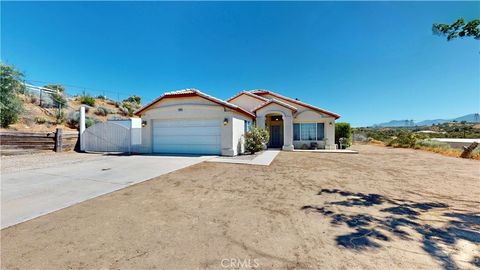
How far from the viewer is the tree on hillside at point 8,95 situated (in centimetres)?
1384

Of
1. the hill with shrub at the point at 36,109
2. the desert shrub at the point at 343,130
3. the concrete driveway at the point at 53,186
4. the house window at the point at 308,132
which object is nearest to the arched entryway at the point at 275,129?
the house window at the point at 308,132

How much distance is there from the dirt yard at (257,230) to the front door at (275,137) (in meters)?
13.7

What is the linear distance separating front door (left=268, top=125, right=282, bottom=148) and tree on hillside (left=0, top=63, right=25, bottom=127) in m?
20.8

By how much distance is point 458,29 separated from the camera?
4.50 m

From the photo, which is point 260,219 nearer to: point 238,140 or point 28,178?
point 28,178

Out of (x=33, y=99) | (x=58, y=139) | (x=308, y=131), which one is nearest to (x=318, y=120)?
(x=308, y=131)

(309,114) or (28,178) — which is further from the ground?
(309,114)

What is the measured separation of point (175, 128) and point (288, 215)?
1166 centimetres

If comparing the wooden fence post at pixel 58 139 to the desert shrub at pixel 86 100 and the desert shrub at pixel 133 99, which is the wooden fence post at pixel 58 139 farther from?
the desert shrub at pixel 133 99

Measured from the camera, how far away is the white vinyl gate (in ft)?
49.5

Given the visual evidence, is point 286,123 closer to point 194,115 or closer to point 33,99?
point 194,115

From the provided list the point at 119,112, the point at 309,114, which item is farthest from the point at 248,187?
A: the point at 119,112

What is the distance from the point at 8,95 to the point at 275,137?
2166 cm

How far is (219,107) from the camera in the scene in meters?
12.9
